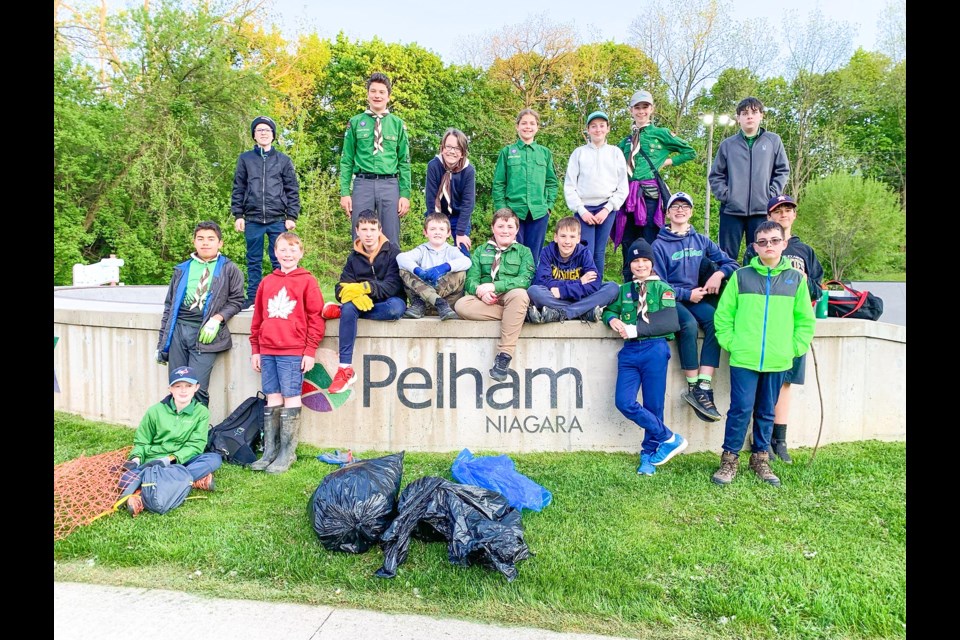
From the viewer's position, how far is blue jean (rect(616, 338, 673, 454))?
212 inches

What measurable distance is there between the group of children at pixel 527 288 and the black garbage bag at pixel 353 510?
4.93 feet

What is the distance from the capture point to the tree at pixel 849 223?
1143 inches

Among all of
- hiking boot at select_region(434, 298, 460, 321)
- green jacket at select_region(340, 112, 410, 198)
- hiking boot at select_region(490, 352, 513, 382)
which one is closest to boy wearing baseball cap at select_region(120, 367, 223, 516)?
hiking boot at select_region(434, 298, 460, 321)

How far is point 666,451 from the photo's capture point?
17.8ft

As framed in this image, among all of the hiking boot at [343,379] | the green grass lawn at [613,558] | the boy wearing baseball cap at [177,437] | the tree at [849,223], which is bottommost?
the green grass lawn at [613,558]

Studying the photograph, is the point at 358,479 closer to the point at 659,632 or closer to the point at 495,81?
the point at 659,632

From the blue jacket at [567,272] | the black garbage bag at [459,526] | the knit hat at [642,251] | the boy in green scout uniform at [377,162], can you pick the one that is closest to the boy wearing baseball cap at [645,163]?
the blue jacket at [567,272]

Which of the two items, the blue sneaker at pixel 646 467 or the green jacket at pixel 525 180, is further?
the green jacket at pixel 525 180

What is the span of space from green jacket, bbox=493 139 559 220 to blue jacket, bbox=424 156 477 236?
31cm

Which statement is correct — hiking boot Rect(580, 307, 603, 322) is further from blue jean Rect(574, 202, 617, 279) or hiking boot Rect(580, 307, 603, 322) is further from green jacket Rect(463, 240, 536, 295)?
blue jean Rect(574, 202, 617, 279)

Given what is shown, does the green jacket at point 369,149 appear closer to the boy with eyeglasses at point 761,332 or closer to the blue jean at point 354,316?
the blue jean at point 354,316

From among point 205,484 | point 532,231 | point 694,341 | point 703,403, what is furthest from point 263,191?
point 703,403

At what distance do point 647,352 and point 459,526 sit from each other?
250 cm
